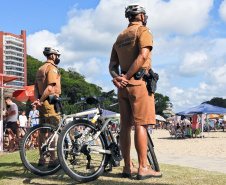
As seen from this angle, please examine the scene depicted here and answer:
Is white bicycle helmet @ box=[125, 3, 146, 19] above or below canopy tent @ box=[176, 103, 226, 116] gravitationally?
above

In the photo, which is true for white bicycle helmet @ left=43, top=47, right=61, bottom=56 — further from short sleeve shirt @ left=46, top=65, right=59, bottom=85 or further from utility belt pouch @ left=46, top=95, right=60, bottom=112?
utility belt pouch @ left=46, top=95, right=60, bottom=112

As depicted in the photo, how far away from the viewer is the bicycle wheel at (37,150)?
4.75m

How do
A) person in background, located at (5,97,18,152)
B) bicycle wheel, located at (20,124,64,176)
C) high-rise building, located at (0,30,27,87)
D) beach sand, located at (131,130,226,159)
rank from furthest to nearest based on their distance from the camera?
high-rise building, located at (0,30,27,87)
beach sand, located at (131,130,226,159)
person in background, located at (5,97,18,152)
bicycle wheel, located at (20,124,64,176)

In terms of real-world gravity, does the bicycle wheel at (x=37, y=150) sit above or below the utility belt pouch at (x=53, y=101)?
below

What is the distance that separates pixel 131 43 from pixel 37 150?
2297mm

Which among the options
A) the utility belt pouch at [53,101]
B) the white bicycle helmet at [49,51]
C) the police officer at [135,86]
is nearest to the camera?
the police officer at [135,86]

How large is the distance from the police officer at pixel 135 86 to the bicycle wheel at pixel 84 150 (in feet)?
1.10

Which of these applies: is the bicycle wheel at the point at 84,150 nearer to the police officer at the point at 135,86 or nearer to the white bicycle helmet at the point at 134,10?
the police officer at the point at 135,86

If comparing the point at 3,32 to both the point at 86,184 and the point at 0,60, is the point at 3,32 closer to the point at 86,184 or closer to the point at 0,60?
the point at 0,60

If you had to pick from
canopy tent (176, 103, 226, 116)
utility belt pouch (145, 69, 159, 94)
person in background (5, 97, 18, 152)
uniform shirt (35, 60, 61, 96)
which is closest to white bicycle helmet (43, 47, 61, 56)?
uniform shirt (35, 60, 61, 96)

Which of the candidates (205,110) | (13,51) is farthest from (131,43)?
(13,51)

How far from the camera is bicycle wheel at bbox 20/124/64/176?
187 inches

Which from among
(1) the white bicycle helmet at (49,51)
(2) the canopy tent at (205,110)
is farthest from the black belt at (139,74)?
(2) the canopy tent at (205,110)

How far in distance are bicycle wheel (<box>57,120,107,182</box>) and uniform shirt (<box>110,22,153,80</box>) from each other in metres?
0.97
